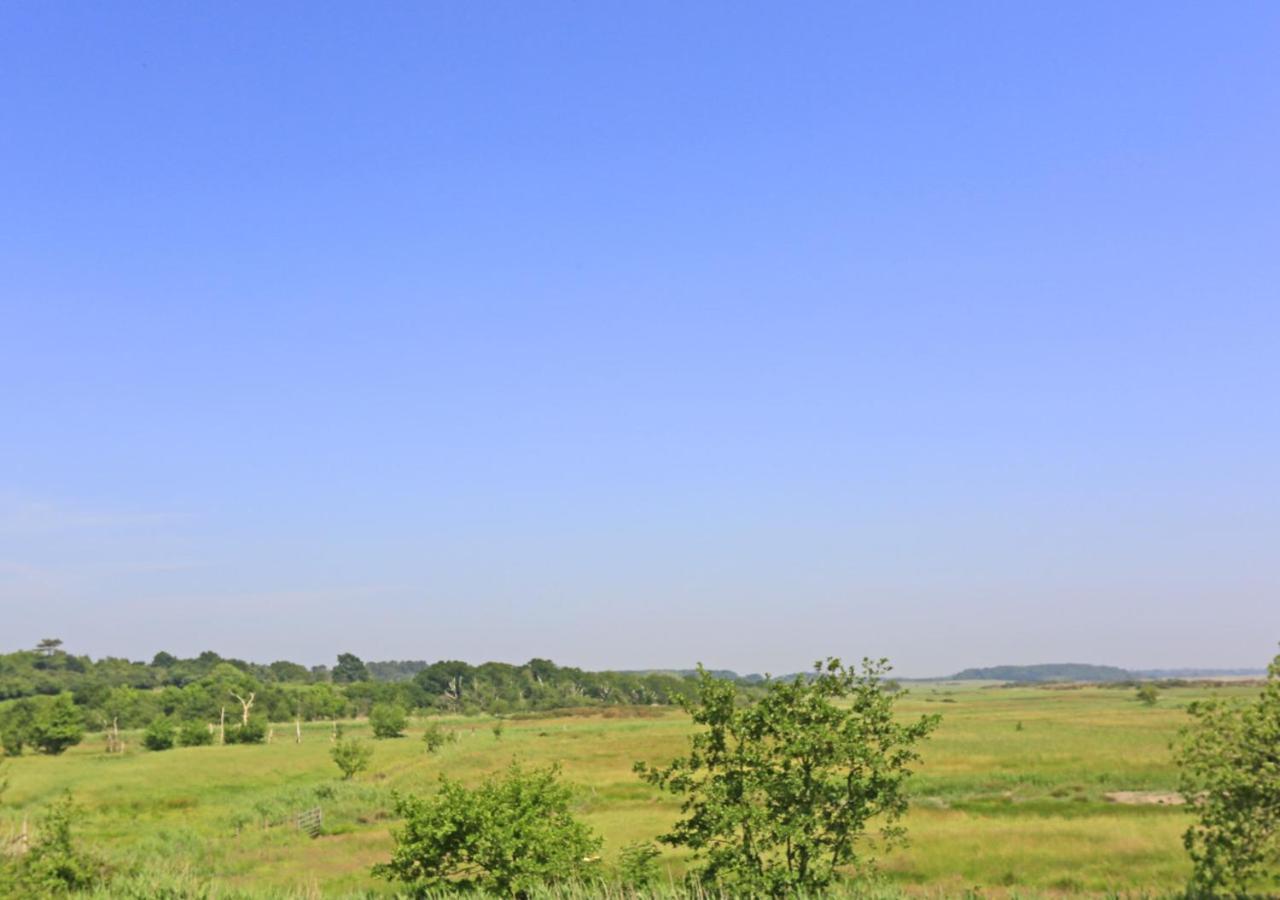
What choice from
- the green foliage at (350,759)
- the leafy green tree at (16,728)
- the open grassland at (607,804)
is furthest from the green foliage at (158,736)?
the green foliage at (350,759)

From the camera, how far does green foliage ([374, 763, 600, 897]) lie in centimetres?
2548

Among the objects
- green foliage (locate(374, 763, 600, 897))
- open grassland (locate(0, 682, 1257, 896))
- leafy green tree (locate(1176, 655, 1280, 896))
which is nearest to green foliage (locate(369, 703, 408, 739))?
open grassland (locate(0, 682, 1257, 896))

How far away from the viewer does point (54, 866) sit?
30.3m

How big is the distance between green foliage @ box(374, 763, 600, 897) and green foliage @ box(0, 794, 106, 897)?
11.8 meters

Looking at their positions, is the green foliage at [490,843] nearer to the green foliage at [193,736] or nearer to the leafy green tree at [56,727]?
the leafy green tree at [56,727]

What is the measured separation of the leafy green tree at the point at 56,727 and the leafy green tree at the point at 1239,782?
13457cm

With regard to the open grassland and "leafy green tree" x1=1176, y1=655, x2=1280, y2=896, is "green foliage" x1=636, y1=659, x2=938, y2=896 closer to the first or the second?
the open grassland

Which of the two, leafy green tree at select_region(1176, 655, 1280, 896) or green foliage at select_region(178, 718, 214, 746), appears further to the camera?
green foliage at select_region(178, 718, 214, 746)

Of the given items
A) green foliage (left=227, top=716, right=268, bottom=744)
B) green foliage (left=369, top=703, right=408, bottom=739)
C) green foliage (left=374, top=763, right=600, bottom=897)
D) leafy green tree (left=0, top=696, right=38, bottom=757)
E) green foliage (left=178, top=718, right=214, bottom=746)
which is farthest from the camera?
green foliage (left=369, top=703, right=408, bottom=739)

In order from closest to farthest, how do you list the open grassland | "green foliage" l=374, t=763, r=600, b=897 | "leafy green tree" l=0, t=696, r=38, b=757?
"green foliage" l=374, t=763, r=600, b=897 < the open grassland < "leafy green tree" l=0, t=696, r=38, b=757

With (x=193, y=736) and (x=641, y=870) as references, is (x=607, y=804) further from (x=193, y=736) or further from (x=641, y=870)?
(x=193, y=736)

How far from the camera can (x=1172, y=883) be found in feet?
107

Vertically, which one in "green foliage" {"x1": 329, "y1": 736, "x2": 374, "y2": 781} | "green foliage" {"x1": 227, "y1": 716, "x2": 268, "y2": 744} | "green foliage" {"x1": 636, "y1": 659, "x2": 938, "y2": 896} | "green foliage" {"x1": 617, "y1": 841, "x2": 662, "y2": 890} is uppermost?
"green foliage" {"x1": 636, "y1": 659, "x2": 938, "y2": 896}

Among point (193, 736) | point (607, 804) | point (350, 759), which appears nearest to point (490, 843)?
point (607, 804)
